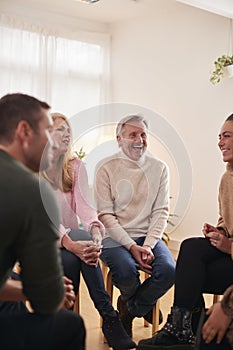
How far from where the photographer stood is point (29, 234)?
1122mm

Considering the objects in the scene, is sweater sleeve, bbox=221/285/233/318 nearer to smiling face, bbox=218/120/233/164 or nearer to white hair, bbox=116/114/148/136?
smiling face, bbox=218/120/233/164

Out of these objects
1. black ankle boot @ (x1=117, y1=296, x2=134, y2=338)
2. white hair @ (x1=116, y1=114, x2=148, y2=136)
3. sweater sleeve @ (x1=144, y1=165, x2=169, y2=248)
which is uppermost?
white hair @ (x1=116, y1=114, x2=148, y2=136)

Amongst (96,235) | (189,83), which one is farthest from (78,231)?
(189,83)

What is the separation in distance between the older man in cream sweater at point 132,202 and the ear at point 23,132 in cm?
116

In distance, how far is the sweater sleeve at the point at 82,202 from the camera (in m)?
2.37

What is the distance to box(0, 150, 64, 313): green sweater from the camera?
111 cm

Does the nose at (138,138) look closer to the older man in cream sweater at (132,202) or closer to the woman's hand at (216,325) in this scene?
the older man in cream sweater at (132,202)

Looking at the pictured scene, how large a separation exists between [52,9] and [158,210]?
3.00 meters

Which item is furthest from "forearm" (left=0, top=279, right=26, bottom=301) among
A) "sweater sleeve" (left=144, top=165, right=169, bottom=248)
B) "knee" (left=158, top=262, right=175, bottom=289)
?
"sweater sleeve" (left=144, top=165, right=169, bottom=248)

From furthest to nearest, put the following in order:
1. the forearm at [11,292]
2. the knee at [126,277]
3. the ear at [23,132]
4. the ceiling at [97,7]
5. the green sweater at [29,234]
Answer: the ceiling at [97,7] < the knee at [126,277] < the forearm at [11,292] < the ear at [23,132] < the green sweater at [29,234]

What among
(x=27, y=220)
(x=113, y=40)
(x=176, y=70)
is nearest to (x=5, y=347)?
(x=27, y=220)

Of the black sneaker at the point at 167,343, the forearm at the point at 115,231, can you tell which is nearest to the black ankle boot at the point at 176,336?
the black sneaker at the point at 167,343

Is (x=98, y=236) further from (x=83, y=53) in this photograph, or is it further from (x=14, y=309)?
(x=83, y=53)

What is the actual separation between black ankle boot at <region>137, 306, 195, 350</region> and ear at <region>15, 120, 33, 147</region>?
44.2 inches
